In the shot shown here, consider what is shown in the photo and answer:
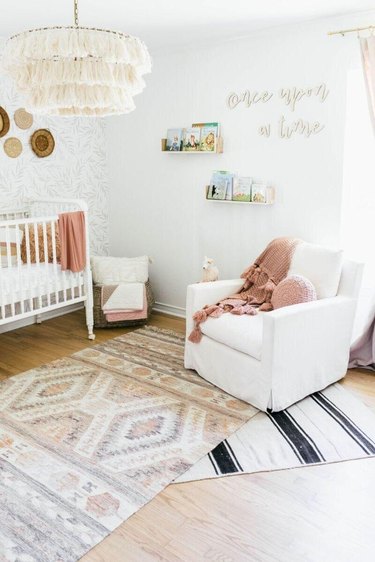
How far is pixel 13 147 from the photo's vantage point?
3705mm

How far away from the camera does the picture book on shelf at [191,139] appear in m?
3.79

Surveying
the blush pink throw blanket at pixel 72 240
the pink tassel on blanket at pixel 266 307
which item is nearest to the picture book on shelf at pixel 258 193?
the pink tassel on blanket at pixel 266 307

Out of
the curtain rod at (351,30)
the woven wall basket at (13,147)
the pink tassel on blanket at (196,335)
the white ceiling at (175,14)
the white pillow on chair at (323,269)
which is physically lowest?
the pink tassel on blanket at (196,335)

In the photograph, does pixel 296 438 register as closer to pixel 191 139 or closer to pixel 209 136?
pixel 209 136

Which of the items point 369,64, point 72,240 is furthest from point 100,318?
point 369,64

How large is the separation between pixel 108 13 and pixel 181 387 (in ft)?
7.55

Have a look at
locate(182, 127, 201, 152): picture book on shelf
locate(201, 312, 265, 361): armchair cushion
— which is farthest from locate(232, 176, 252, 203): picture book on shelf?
locate(201, 312, 265, 361): armchair cushion

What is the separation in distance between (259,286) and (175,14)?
1772 millimetres

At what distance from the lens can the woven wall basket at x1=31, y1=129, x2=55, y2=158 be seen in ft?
12.6

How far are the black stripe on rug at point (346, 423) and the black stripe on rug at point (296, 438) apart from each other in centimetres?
22

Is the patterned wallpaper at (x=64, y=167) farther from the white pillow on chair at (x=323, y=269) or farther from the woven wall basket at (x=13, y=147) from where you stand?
the white pillow on chair at (x=323, y=269)

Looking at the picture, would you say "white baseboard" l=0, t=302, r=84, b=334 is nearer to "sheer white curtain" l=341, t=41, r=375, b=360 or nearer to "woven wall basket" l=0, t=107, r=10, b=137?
"woven wall basket" l=0, t=107, r=10, b=137

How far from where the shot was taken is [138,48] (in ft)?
5.75

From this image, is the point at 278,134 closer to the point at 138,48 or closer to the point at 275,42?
the point at 275,42
